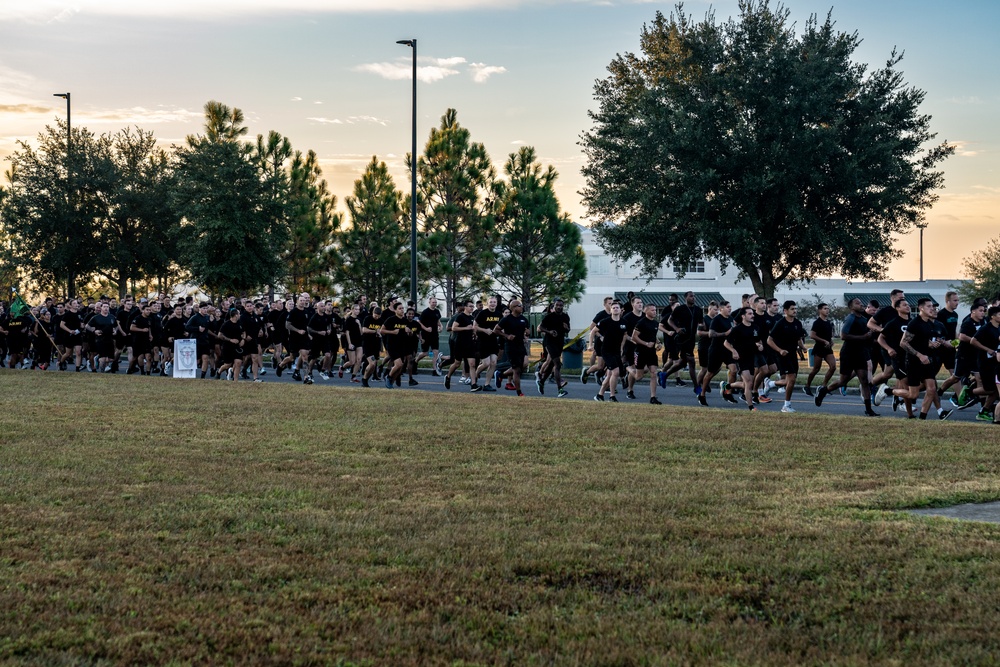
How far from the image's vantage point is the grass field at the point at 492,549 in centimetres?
543

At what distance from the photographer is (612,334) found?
19.7m

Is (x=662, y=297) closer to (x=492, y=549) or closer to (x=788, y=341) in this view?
(x=788, y=341)

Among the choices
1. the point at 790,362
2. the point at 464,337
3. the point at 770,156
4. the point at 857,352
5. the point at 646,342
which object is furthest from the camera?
the point at 770,156

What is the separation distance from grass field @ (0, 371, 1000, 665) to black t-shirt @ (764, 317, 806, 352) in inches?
198

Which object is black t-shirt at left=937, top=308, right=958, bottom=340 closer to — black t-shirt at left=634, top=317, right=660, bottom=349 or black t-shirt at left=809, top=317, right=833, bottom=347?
black t-shirt at left=809, top=317, right=833, bottom=347

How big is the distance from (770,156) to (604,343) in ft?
56.2

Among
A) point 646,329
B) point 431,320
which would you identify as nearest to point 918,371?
point 646,329

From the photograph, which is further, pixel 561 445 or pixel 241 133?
pixel 241 133

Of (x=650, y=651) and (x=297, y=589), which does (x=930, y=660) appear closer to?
(x=650, y=651)

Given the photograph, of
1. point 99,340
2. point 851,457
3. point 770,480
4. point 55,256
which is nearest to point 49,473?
point 770,480

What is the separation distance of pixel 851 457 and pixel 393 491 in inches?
196

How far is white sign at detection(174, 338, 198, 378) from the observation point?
25.9 meters

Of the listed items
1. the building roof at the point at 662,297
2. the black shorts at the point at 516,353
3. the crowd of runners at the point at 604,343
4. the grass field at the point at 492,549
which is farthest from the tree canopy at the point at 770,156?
the building roof at the point at 662,297

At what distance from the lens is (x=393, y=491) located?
9430 mm
